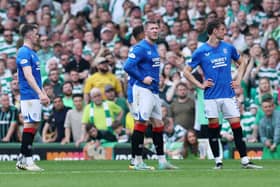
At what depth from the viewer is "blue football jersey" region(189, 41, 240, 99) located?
60.2 ft

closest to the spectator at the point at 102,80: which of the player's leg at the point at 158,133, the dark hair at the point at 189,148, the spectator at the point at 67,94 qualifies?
the spectator at the point at 67,94

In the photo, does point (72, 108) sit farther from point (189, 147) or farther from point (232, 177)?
point (232, 177)

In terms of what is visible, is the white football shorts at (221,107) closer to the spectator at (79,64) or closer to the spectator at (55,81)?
the spectator at (55,81)

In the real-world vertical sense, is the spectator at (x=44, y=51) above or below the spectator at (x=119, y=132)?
above

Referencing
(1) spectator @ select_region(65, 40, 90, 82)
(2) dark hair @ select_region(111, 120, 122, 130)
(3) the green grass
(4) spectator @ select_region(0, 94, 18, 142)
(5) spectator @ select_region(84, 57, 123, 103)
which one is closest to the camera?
(3) the green grass

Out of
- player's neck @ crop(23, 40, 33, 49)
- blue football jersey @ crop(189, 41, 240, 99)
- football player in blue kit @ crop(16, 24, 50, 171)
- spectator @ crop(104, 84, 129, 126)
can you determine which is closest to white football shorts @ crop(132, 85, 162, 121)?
blue football jersey @ crop(189, 41, 240, 99)

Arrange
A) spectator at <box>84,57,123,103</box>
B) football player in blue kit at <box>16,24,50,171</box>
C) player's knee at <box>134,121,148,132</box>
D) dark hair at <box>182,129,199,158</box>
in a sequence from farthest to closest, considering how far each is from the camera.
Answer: spectator at <box>84,57,123,103</box> → dark hair at <box>182,129,199,158</box> → player's knee at <box>134,121,148,132</box> → football player in blue kit at <box>16,24,50,171</box>

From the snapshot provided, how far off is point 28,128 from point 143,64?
7.03 feet

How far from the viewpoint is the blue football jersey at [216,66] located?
1834 cm

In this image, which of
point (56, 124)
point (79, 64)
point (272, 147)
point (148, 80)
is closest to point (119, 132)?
point (56, 124)

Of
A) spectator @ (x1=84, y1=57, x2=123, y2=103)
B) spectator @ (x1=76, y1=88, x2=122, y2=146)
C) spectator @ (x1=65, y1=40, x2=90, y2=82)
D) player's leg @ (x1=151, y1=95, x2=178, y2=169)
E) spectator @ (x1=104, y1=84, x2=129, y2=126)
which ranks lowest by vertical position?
player's leg @ (x1=151, y1=95, x2=178, y2=169)

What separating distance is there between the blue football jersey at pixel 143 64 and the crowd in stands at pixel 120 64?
4.65 m

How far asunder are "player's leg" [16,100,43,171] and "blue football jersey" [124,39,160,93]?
5.25ft

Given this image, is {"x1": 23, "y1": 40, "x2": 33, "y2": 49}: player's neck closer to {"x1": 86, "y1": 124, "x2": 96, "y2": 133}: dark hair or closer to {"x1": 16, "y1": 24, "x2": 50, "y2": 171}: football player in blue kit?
{"x1": 16, "y1": 24, "x2": 50, "y2": 171}: football player in blue kit
